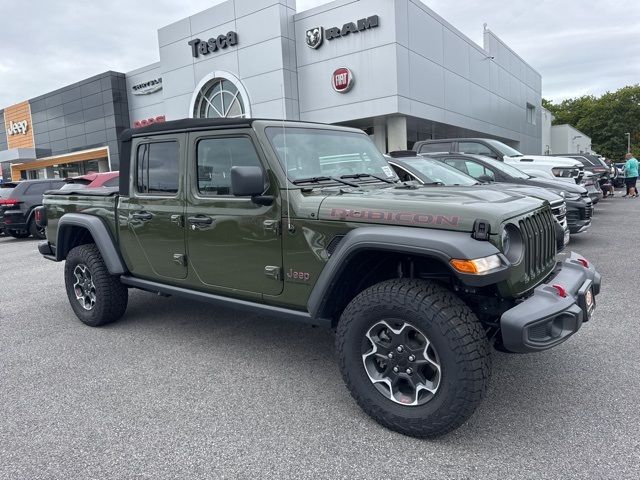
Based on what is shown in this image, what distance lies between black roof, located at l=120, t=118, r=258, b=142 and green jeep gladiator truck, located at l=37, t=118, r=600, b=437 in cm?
1

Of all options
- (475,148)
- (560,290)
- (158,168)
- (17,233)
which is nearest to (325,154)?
(158,168)

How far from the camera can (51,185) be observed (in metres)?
13.1

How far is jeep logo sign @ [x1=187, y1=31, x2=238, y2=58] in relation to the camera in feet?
74.2

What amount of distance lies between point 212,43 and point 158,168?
70.8 feet

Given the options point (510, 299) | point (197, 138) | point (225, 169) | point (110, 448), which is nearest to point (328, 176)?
point (225, 169)

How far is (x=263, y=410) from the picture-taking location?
3.09 m

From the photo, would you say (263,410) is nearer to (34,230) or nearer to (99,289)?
(99,289)

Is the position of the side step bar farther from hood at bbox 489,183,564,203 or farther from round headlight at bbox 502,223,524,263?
hood at bbox 489,183,564,203

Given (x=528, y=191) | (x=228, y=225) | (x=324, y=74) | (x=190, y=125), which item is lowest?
(x=228, y=225)

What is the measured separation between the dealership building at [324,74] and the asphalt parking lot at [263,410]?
45.7 feet

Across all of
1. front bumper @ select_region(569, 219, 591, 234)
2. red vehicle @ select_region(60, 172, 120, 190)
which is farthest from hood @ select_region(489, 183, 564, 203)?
red vehicle @ select_region(60, 172, 120, 190)

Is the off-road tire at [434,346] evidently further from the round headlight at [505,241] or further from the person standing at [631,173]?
the person standing at [631,173]

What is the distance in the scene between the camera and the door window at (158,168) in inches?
157

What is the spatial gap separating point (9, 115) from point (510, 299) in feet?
163
